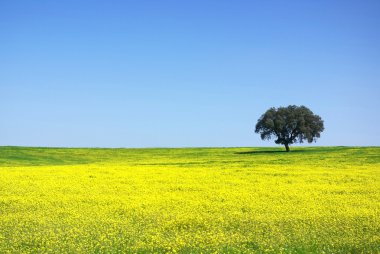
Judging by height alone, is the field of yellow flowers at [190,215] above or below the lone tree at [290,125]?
below

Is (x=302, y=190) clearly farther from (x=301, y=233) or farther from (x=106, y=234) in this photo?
(x=106, y=234)

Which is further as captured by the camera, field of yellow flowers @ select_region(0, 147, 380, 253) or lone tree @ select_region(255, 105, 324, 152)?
lone tree @ select_region(255, 105, 324, 152)

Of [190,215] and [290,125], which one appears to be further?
[290,125]

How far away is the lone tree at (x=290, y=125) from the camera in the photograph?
238 feet

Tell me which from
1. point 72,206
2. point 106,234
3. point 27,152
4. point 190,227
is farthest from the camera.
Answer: point 27,152

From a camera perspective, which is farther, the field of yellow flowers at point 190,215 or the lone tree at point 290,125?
the lone tree at point 290,125

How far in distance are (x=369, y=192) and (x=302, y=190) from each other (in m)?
3.20

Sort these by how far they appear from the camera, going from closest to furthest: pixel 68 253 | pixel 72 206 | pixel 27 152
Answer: pixel 68 253 → pixel 72 206 → pixel 27 152

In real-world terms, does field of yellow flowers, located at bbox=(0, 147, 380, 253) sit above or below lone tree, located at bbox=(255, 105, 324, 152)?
below

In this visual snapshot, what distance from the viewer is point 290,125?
239 ft

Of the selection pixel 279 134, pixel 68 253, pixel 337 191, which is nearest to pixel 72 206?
pixel 68 253

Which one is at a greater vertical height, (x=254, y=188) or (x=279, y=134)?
(x=279, y=134)

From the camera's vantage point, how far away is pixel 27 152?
64.3 m

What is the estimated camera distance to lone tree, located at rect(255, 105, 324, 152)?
238 feet
